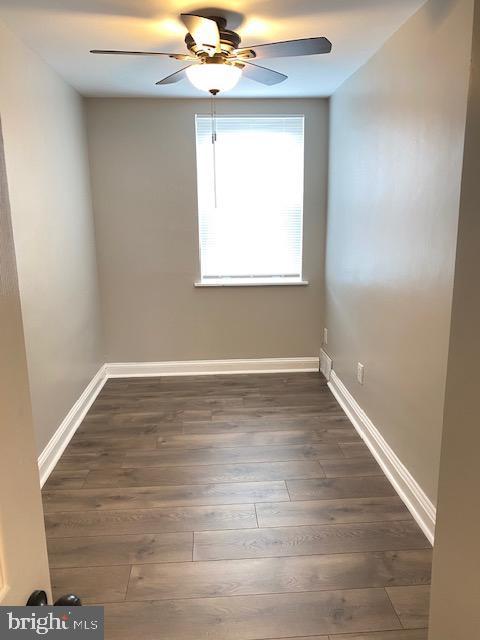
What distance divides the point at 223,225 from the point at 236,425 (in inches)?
70.8

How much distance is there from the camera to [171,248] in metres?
4.17

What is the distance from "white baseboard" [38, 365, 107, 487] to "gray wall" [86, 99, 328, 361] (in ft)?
1.69

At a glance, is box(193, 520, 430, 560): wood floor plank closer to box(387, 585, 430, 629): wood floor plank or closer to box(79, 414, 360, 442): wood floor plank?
box(387, 585, 430, 629): wood floor plank

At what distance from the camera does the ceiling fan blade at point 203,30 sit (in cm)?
193

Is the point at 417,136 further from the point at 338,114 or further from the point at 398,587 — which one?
the point at 398,587

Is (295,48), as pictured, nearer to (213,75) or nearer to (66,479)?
(213,75)

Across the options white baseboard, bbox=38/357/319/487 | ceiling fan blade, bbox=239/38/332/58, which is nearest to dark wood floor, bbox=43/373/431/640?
white baseboard, bbox=38/357/319/487

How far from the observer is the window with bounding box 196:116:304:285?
401 cm

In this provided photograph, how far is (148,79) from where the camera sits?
3.27 meters

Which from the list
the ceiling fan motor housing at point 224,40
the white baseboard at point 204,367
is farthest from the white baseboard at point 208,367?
the ceiling fan motor housing at point 224,40

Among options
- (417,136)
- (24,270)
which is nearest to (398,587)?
(417,136)

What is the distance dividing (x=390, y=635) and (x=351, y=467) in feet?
3.71

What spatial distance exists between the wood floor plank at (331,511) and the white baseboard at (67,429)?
1269 millimetres

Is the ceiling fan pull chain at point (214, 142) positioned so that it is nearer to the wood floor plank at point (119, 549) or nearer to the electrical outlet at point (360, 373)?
the electrical outlet at point (360, 373)
